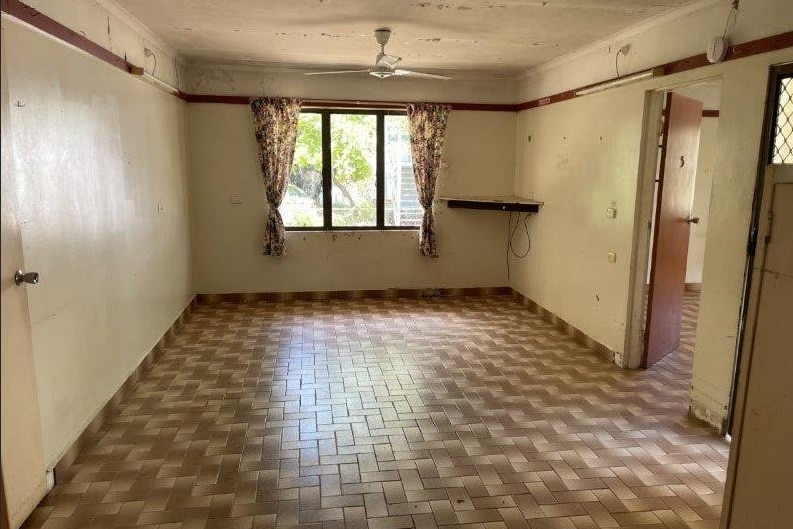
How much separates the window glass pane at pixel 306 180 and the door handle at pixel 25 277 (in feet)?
13.1

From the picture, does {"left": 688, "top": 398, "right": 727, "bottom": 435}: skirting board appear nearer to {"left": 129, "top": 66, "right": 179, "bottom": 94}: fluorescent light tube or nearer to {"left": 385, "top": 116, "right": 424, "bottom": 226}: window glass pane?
{"left": 385, "top": 116, "right": 424, "bottom": 226}: window glass pane

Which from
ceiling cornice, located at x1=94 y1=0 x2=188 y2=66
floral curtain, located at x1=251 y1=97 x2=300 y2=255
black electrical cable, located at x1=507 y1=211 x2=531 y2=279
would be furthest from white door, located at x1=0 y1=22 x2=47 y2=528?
black electrical cable, located at x1=507 y1=211 x2=531 y2=279

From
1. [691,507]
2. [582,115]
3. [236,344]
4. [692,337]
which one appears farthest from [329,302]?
[691,507]

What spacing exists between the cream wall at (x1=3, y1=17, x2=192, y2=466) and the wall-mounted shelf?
10.9 feet

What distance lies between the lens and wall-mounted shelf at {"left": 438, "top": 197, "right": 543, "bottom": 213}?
600 centimetres

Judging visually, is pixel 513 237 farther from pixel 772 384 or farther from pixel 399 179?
pixel 772 384

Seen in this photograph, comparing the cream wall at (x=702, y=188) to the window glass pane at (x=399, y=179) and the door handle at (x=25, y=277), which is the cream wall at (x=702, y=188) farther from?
the door handle at (x=25, y=277)

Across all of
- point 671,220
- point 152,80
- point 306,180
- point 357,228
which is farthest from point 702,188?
point 152,80

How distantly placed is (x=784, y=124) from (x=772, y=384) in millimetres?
1856

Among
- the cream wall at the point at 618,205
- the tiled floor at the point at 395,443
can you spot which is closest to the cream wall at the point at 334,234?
the cream wall at the point at 618,205

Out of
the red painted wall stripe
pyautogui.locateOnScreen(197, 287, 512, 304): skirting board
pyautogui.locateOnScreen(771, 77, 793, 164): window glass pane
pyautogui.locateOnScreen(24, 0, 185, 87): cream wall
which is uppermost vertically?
pyautogui.locateOnScreen(24, 0, 185, 87): cream wall

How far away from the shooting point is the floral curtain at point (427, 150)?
634 cm

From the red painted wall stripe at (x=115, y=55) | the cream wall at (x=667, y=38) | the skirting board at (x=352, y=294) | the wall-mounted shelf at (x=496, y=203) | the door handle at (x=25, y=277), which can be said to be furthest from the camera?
the skirting board at (x=352, y=294)

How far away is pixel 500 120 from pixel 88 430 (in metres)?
5.39
